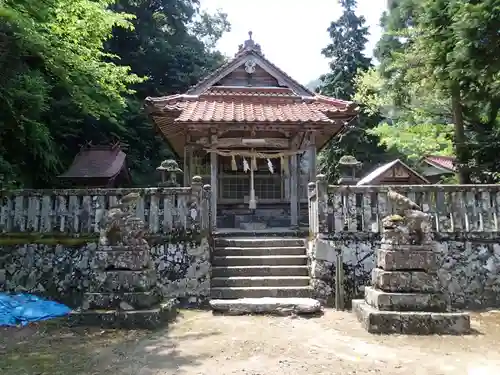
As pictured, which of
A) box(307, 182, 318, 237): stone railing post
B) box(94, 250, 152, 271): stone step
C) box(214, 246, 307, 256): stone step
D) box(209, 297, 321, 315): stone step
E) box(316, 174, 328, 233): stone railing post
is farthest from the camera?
box(214, 246, 307, 256): stone step

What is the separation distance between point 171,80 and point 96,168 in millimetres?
12353

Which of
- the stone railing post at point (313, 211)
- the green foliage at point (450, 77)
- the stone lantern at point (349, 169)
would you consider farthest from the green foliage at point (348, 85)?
the stone railing post at point (313, 211)

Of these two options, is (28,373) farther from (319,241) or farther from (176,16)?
(176,16)

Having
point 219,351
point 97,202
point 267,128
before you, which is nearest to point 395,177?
point 267,128

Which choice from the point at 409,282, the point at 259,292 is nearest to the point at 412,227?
the point at 409,282

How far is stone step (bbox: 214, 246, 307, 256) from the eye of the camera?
9422 mm

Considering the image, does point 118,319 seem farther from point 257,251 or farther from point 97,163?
point 97,163

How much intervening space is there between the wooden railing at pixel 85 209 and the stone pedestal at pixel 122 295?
180 centimetres

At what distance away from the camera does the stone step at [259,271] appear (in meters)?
8.87

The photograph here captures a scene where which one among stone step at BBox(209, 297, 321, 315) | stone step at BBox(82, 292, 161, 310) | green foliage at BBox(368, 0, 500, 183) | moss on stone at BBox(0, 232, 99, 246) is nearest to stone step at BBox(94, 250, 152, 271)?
stone step at BBox(82, 292, 161, 310)

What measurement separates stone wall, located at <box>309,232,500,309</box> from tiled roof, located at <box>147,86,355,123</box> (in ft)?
12.8

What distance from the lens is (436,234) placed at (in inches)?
337

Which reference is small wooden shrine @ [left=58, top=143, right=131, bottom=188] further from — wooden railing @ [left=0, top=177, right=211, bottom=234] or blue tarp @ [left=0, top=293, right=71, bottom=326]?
blue tarp @ [left=0, top=293, right=71, bottom=326]

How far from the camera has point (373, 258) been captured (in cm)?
862
